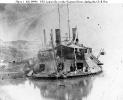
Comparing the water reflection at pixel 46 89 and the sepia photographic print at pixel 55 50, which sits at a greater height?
the sepia photographic print at pixel 55 50

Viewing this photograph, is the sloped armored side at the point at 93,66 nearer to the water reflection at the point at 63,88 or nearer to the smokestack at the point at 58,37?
the water reflection at the point at 63,88

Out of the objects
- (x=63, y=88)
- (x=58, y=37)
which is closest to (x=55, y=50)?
(x=58, y=37)

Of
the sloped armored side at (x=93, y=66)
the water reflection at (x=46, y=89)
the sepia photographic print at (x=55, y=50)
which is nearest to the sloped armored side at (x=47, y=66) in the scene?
the sepia photographic print at (x=55, y=50)

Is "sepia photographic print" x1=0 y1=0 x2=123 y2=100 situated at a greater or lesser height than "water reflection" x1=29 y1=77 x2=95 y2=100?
greater

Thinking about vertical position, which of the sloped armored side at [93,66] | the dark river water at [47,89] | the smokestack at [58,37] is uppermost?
the smokestack at [58,37]

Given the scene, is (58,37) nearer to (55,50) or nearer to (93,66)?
(55,50)

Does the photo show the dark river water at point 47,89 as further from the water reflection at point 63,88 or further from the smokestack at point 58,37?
the smokestack at point 58,37

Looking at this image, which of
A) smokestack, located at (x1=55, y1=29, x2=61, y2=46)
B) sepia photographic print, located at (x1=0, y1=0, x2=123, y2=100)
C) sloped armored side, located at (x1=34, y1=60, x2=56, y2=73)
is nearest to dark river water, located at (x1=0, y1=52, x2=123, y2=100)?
sepia photographic print, located at (x1=0, y1=0, x2=123, y2=100)

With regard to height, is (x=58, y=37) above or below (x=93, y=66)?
above

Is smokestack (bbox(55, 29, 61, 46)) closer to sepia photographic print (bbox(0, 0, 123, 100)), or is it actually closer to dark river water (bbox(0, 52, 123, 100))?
sepia photographic print (bbox(0, 0, 123, 100))
